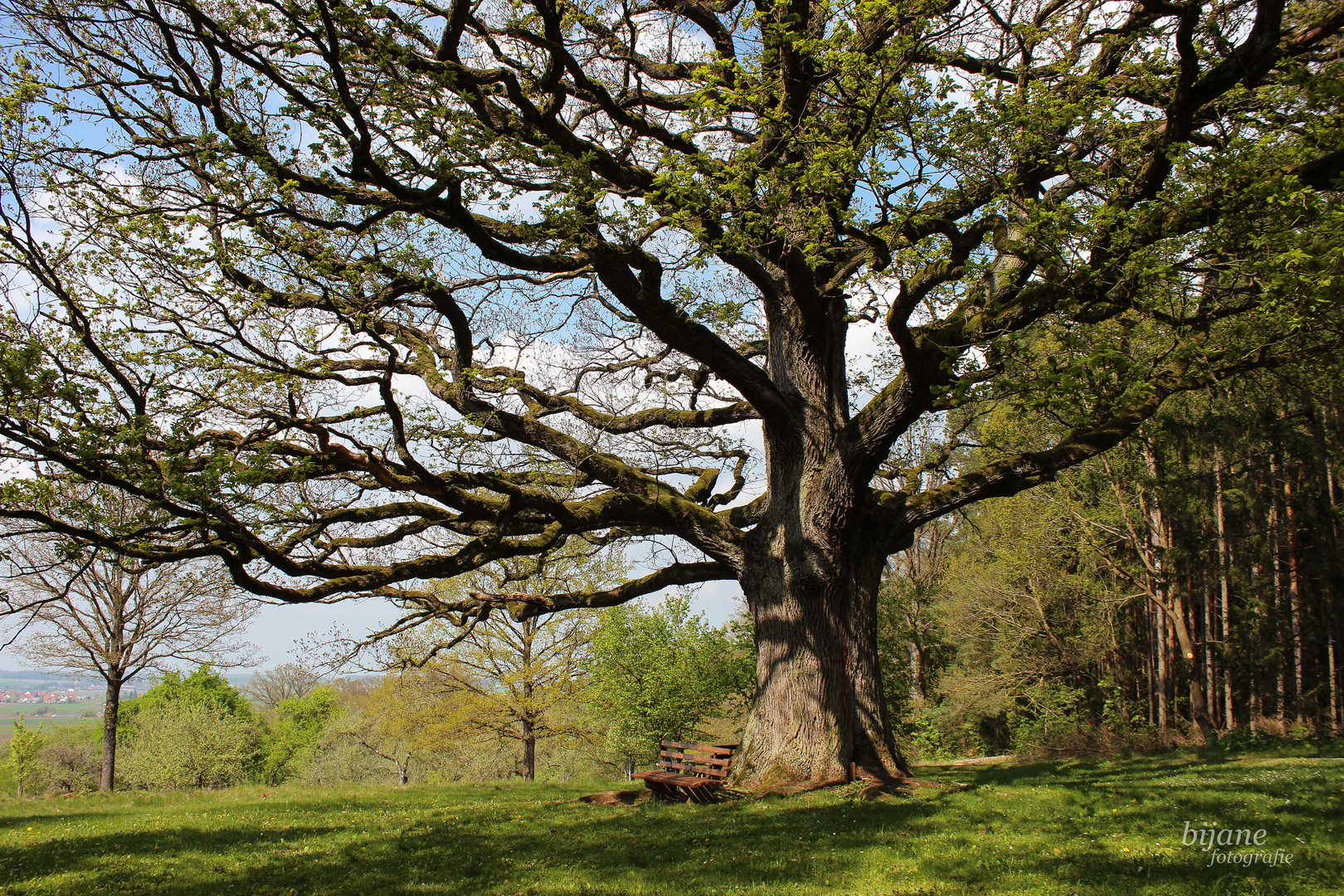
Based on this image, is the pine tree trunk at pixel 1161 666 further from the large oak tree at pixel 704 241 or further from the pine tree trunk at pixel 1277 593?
the large oak tree at pixel 704 241

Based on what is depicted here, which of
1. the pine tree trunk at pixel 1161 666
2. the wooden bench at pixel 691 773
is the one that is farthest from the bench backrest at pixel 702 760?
the pine tree trunk at pixel 1161 666

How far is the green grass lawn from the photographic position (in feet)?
18.3

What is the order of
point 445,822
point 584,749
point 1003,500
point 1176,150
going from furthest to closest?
point 584,749 < point 1003,500 < point 445,822 < point 1176,150

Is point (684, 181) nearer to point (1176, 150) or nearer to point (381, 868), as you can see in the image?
point (1176, 150)

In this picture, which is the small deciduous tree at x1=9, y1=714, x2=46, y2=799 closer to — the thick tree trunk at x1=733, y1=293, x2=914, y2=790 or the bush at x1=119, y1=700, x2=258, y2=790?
the bush at x1=119, y1=700, x2=258, y2=790

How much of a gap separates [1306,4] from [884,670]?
661 inches

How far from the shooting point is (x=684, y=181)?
813 centimetres

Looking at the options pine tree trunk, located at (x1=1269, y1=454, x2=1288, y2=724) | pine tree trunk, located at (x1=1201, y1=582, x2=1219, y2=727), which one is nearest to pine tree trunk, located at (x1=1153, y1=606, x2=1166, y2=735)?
pine tree trunk, located at (x1=1201, y1=582, x2=1219, y2=727)

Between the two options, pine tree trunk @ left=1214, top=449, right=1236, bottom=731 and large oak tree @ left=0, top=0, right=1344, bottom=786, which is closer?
large oak tree @ left=0, top=0, right=1344, bottom=786

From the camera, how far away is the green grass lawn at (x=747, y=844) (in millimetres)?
5578

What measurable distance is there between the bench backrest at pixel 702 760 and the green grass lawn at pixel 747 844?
55.3 inches

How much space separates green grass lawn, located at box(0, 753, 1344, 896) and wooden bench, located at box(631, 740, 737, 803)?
54 cm

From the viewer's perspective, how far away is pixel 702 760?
37.0 ft

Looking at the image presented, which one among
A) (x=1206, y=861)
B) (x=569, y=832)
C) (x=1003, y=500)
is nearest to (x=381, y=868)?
(x=569, y=832)
